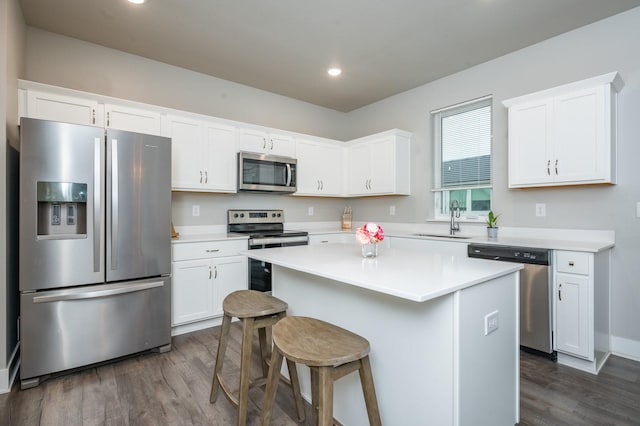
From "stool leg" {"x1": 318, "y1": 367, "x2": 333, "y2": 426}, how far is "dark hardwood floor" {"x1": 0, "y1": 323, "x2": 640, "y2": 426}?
71cm

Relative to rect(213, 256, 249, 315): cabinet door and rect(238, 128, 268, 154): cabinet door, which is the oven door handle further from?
rect(238, 128, 268, 154): cabinet door

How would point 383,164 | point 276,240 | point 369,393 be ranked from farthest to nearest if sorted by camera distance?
point 383,164
point 276,240
point 369,393

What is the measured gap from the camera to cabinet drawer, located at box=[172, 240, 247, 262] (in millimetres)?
3008

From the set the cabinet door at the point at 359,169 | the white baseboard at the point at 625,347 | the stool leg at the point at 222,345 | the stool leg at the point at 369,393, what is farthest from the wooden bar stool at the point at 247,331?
the cabinet door at the point at 359,169

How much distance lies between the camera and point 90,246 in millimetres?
2332

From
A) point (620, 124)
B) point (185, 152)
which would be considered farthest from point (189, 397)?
point (620, 124)

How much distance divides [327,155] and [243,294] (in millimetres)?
2909

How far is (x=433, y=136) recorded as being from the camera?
4.10 meters

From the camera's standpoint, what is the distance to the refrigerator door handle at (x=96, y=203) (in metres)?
2.35

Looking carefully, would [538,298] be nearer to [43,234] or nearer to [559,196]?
[559,196]

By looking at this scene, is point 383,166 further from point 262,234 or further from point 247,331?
point 247,331

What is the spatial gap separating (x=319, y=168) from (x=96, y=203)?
108 inches

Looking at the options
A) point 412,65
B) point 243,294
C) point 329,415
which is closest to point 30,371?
point 243,294

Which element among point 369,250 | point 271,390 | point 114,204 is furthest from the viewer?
point 114,204
